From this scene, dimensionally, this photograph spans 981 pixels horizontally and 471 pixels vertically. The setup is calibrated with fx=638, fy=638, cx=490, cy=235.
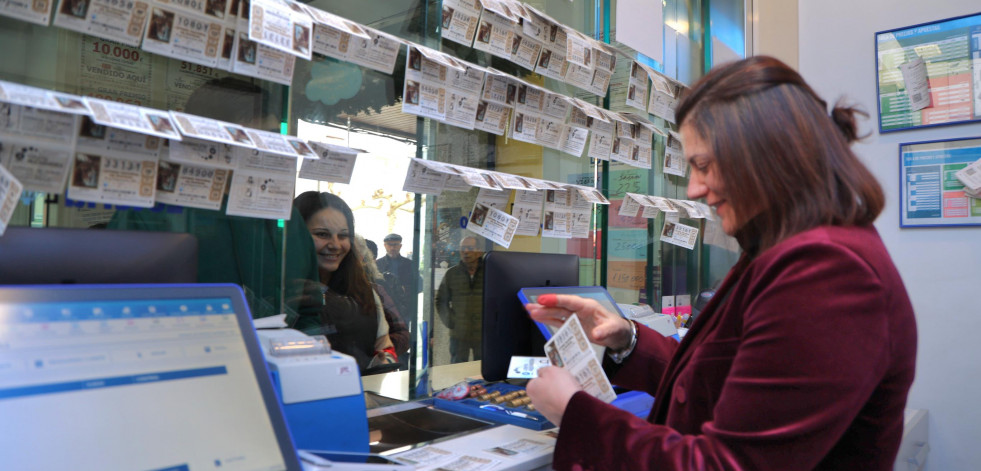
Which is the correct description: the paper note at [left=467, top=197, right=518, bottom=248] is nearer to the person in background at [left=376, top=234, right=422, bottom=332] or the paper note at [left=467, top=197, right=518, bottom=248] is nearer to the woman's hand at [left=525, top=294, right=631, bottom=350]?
the person in background at [left=376, top=234, right=422, bottom=332]

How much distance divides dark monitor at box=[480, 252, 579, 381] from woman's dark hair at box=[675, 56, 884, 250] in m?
0.75

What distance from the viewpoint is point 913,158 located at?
282cm

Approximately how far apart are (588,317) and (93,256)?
0.95 m

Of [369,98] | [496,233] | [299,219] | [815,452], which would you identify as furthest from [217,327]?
[496,233]

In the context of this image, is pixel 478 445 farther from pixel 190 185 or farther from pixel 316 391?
pixel 190 185

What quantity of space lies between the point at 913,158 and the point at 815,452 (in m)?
2.52

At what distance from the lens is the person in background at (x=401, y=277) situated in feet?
6.09

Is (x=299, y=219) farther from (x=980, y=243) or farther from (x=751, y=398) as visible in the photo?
(x=980, y=243)

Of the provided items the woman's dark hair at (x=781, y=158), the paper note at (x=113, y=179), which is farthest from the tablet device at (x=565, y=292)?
the paper note at (x=113, y=179)

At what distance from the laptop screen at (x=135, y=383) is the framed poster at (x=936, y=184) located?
9.50 ft

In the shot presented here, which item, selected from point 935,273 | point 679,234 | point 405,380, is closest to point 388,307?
point 405,380

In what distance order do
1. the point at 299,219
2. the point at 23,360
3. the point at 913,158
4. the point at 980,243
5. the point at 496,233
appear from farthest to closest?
the point at 913,158 < the point at 980,243 < the point at 496,233 < the point at 299,219 < the point at 23,360

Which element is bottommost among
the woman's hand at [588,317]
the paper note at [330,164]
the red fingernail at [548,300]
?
the woman's hand at [588,317]

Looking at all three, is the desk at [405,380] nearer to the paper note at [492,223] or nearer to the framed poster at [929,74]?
the paper note at [492,223]
